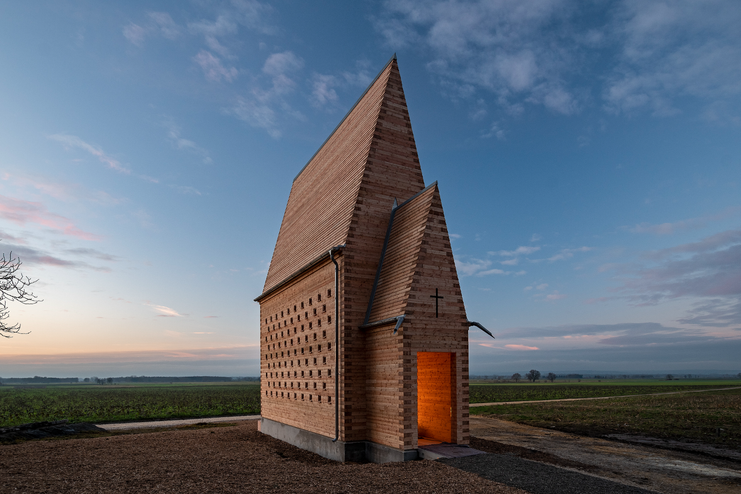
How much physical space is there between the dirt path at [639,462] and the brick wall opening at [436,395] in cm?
478

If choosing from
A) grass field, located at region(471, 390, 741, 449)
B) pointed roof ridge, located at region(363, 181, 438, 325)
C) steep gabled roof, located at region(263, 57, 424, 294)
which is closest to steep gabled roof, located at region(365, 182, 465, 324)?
pointed roof ridge, located at region(363, 181, 438, 325)

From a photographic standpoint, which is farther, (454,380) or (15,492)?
(454,380)

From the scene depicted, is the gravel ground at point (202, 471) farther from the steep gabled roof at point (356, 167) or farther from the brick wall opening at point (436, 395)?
the steep gabled roof at point (356, 167)

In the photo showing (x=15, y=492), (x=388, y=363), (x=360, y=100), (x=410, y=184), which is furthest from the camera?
(x=360, y=100)

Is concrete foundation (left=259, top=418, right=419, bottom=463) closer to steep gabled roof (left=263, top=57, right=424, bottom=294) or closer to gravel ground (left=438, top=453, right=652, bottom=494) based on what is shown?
gravel ground (left=438, top=453, right=652, bottom=494)

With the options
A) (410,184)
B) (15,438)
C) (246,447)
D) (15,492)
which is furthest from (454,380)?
(15,438)

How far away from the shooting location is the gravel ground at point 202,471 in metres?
11.7

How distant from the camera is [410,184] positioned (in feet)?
63.8

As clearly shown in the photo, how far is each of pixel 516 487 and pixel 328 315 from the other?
29.8 feet

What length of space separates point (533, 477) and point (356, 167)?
1303cm

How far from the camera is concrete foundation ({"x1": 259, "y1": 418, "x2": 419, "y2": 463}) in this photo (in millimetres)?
14250

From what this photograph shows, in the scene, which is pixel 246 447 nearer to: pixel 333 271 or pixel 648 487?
pixel 333 271

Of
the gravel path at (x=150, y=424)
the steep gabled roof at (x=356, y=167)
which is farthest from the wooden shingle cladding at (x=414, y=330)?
the gravel path at (x=150, y=424)

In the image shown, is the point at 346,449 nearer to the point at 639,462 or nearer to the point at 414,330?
the point at 414,330
